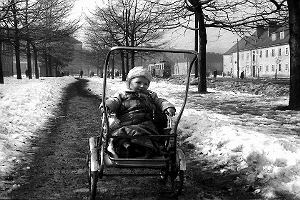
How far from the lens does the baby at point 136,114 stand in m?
4.28

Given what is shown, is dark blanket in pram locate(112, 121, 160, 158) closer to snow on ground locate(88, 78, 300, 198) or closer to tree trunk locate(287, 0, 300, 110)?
snow on ground locate(88, 78, 300, 198)

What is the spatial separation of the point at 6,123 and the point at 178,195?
5832 mm

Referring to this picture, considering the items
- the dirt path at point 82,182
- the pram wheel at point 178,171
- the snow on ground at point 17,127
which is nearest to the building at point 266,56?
the snow on ground at point 17,127

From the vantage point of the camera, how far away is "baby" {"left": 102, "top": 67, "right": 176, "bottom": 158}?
169 inches

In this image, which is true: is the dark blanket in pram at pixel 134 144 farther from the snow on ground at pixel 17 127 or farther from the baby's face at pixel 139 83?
the snow on ground at pixel 17 127

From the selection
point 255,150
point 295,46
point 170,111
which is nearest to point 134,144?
point 170,111

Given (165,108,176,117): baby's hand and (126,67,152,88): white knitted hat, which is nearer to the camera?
(165,108,176,117): baby's hand

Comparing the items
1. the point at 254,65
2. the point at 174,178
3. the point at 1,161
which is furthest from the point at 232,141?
the point at 254,65

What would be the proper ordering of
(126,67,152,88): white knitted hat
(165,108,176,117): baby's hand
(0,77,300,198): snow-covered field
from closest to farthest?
(165,108,176,117): baby's hand < (0,77,300,198): snow-covered field < (126,67,152,88): white knitted hat

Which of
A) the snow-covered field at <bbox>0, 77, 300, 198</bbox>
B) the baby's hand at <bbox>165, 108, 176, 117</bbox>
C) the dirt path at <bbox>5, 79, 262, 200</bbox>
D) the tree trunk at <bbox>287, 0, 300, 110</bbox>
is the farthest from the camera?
the tree trunk at <bbox>287, 0, 300, 110</bbox>

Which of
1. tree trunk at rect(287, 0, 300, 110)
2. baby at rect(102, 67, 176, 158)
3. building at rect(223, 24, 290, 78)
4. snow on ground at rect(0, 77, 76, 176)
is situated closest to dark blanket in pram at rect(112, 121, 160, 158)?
baby at rect(102, 67, 176, 158)

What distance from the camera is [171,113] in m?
4.68

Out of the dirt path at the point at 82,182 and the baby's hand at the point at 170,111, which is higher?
the baby's hand at the point at 170,111

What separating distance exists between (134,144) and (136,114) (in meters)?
0.55
